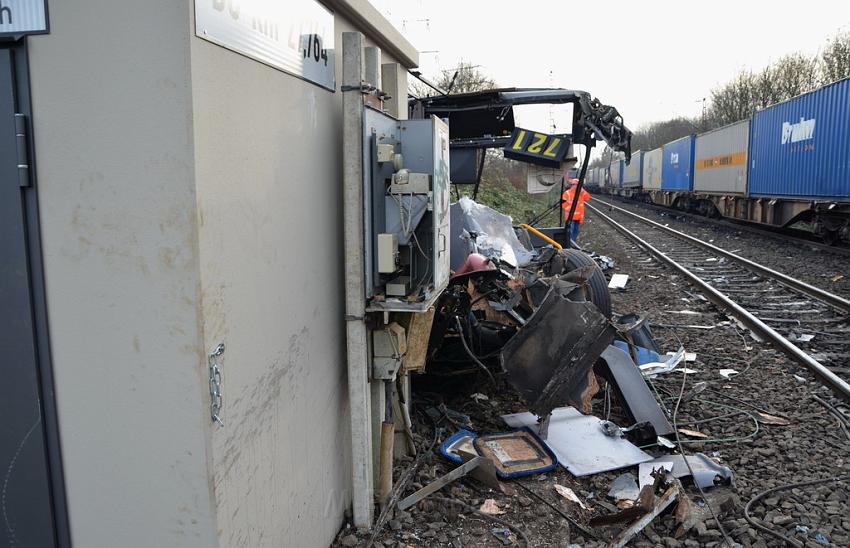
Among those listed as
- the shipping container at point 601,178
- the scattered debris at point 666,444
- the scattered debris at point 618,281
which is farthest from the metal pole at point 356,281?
the shipping container at point 601,178

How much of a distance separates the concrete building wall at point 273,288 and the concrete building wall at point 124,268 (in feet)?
0.25

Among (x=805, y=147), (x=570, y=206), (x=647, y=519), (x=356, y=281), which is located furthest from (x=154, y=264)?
(x=805, y=147)

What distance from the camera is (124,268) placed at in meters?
2.03

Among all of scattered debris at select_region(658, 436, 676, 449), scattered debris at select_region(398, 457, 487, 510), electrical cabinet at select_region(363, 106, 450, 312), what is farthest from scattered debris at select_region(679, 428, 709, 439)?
electrical cabinet at select_region(363, 106, 450, 312)

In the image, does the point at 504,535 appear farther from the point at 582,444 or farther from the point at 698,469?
the point at 698,469

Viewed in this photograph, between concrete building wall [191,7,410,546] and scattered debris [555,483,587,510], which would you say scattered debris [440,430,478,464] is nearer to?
scattered debris [555,483,587,510]

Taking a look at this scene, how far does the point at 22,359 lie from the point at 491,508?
8.73 ft

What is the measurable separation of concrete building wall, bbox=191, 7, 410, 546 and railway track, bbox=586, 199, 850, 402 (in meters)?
4.96

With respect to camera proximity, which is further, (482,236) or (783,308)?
(783,308)

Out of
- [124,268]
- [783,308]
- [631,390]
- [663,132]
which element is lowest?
[783,308]

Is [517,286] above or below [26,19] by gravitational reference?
below

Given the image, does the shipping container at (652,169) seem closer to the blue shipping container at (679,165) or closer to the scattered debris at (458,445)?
the blue shipping container at (679,165)

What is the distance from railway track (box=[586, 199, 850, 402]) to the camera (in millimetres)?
6961

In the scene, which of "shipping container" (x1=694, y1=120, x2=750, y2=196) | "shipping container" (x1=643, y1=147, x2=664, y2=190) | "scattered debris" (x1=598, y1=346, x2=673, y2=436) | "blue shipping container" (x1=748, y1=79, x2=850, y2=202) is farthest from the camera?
"shipping container" (x1=643, y1=147, x2=664, y2=190)
